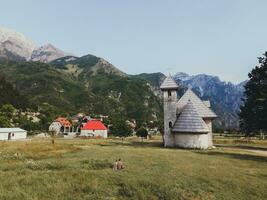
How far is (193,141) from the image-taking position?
51406 mm

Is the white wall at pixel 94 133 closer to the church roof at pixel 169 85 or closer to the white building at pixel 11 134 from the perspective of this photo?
the white building at pixel 11 134

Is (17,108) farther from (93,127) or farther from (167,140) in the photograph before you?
(167,140)

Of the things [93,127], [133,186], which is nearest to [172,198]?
[133,186]

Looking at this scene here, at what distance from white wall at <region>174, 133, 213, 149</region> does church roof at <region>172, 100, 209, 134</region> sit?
938mm

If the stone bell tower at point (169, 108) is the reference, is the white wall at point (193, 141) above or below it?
below

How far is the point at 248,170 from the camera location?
30.7m

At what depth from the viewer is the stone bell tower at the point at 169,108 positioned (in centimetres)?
5491

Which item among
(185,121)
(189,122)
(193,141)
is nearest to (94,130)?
(185,121)

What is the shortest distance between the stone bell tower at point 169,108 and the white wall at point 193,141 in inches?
92.8

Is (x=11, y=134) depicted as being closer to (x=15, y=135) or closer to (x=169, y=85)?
(x=15, y=135)

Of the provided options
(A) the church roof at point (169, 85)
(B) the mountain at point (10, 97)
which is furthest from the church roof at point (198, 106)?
(B) the mountain at point (10, 97)

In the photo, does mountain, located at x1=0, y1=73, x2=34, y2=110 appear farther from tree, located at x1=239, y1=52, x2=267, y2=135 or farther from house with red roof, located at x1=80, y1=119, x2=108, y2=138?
tree, located at x1=239, y1=52, x2=267, y2=135

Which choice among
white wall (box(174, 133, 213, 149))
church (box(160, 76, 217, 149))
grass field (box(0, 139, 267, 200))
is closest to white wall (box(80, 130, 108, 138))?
church (box(160, 76, 217, 149))

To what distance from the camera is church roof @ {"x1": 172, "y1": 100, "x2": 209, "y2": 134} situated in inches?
2014
